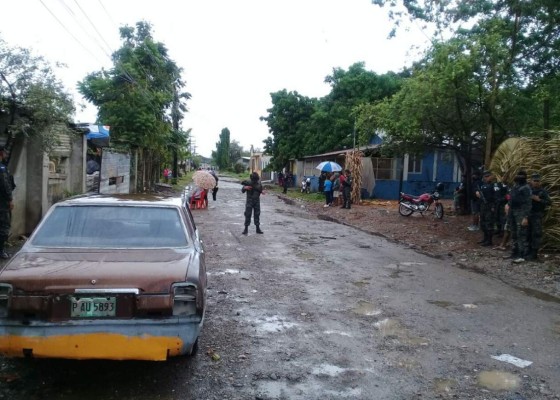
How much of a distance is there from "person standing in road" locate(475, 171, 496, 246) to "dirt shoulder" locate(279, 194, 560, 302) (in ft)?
1.31

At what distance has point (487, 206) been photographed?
1184 centimetres

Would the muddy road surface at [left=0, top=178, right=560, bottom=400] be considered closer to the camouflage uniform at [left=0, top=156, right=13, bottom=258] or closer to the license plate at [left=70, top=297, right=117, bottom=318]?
the license plate at [left=70, top=297, right=117, bottom=318]

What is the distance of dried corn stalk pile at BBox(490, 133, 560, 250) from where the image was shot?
10742mm

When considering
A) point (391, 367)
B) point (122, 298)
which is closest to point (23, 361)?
point (122, 298)

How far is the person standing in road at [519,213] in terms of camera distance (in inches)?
387

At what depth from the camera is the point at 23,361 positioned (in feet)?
14.5

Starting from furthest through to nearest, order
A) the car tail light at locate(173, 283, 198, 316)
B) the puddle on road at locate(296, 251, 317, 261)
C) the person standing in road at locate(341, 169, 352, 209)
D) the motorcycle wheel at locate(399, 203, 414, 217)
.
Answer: the person standing in road at locate(341, 169, 352, 209), the motorcycle wheel at locate(399, 203, 414, 217), the puddle on road at locate(296, 251, 317, 261), the car tail light at locate(173, 283, 198, 316)

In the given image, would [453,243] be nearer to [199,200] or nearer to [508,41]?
[508,41]

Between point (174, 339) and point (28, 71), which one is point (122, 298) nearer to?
point (174, 339)

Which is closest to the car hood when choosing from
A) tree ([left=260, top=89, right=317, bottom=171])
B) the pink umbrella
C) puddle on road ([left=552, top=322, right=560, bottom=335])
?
puddle on road ([left=552, top=322, right=560, bottom=335])

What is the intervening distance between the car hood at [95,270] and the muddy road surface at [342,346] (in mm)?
864

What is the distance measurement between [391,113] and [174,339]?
14076mm

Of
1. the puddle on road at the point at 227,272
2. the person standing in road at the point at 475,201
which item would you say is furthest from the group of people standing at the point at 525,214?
the puddle on road at the point at 227,272

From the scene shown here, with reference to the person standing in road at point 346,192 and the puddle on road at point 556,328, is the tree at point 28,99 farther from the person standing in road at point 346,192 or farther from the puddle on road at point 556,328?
the person standing in road at point 346,192
